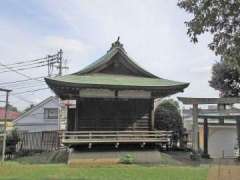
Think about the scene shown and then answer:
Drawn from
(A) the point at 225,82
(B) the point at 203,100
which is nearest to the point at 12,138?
(B) the point at 203,100

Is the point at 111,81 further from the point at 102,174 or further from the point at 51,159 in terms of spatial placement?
the point at 102,174

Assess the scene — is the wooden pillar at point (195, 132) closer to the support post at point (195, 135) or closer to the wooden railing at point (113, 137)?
the support post at point (195, 135)

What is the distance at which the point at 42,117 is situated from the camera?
50.4 metres

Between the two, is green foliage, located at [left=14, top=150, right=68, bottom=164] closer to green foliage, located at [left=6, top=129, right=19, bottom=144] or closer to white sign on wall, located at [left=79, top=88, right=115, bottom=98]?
white sign on wall, located at [left=79, top=88, right=115, bottom=98]

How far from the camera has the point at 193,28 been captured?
10.7 meters

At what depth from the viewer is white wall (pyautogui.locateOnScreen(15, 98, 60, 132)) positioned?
5009 centimetres

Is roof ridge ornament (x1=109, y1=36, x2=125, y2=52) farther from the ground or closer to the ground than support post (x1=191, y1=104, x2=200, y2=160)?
farther from the ground

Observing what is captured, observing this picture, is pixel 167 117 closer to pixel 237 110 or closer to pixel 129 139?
pixel 237 110

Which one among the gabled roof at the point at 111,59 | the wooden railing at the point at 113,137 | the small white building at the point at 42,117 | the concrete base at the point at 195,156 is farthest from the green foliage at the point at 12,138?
the small white building at the point at 42,117

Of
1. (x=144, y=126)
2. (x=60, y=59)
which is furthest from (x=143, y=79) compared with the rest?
(x=60, y=59)

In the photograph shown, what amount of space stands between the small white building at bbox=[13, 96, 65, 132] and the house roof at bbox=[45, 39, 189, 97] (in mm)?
27871

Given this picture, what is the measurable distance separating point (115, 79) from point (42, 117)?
98.5ft

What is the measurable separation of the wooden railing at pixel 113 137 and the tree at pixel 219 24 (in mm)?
11081

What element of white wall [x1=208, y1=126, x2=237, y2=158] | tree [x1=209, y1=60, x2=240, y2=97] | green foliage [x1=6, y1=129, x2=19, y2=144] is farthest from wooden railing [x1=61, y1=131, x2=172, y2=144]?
tree [x1=209, y1=60, x2=240, y2=97]
